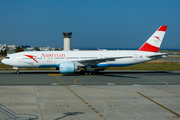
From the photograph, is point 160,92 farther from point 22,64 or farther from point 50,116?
point 22,64

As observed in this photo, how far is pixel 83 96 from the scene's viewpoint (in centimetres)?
1983

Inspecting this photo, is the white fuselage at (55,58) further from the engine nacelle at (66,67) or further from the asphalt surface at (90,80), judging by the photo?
the asphalt surface at (90,80)

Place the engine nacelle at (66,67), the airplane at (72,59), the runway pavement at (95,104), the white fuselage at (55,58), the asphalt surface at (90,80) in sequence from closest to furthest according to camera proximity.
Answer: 1. the runway pavement at (95,104)
2. the asphalt surface at (90,80)
3. the engine nacelle at (66,67)
4. the airplane at (72,59)
5. the white fuselage at (55,58)

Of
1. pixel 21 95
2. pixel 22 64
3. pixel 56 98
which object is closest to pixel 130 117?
pixel 56 98

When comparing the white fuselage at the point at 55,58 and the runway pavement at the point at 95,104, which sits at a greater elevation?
the white fuselage at the point at 55,58


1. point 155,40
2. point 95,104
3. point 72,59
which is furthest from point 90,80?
point 155,40

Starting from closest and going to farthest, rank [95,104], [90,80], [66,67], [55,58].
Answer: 1. [95,104]
2. [90,80]
3. [66,67]
4. [55,58]

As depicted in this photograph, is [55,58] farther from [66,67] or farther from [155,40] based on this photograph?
[155,40]

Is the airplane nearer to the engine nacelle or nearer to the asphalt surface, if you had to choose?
the engine nacelle

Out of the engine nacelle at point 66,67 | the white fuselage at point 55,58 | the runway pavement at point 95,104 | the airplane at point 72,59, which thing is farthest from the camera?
the white fuselage at point 55,58

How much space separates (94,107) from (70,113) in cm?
226

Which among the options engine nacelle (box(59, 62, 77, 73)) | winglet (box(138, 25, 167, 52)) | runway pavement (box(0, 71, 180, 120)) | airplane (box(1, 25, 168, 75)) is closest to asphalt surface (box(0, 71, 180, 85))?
engine nacelle (box(59, 62, 77, 73))

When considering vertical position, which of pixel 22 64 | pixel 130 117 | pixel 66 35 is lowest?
pixel 130 117

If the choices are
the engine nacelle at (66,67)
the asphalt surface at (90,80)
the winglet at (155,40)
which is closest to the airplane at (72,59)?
the engine nacelle at (66,67)
